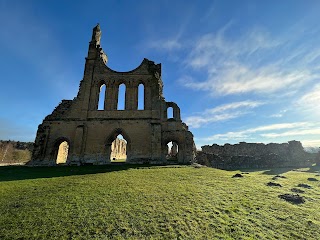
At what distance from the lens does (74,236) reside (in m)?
5.11

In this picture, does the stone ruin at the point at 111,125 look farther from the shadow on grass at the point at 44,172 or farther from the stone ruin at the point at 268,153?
the stone ruin at the point at 268,153

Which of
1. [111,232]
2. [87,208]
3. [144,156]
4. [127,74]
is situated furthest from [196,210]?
[127,74]

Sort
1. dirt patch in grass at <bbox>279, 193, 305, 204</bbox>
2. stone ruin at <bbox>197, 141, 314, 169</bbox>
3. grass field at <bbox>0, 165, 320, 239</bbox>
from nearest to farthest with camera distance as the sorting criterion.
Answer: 1. grass field at <bbox>0, 165, 320, 239</bbox>
2. dirt patch in grass at <bbox>279, 193, 305, 204</bbox>
3. stone ruin at <bbox>197, 141, 314, 169</bbox>

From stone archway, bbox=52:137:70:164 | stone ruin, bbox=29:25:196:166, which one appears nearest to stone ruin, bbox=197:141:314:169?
stone ruin, bbox=29:25:196:166

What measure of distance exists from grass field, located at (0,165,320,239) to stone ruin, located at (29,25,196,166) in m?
9.33

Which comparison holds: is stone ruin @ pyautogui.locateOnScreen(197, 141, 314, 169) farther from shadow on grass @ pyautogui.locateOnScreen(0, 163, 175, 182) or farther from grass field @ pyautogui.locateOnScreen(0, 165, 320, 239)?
grass field @ pyautogui.locateOnScreen(0, 165, 320, 239)

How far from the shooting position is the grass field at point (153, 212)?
5355 mm

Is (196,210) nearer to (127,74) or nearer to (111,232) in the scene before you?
(111,232)

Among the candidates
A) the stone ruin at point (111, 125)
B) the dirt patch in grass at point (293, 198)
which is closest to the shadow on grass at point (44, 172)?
the stone ruin at point (111, 125)

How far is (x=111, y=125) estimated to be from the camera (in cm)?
1947

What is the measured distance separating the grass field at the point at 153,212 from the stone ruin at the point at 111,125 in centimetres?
933

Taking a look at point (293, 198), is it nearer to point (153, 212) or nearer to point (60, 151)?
point (153, 212)

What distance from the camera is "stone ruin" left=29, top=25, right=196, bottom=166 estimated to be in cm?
1877

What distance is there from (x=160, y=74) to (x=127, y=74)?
3.76m
